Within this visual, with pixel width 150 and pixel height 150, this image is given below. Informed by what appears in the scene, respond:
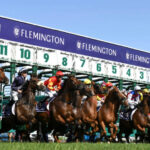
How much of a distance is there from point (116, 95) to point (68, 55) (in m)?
12.2

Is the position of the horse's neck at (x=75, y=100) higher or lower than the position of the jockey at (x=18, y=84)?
lower

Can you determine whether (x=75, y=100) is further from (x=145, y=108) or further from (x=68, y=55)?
(x=68, y=55)

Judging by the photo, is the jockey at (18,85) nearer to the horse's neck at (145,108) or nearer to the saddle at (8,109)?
the saddle at (8,109)

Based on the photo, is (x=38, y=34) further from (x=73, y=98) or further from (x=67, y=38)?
(x=73, y=98)

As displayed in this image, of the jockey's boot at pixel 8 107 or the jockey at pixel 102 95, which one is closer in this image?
the jockey's boot at pixel 8 107

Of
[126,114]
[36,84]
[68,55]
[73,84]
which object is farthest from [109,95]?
[68,55]

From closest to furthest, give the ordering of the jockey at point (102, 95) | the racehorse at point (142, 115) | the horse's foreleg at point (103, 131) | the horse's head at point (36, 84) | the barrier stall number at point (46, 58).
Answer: the horse's head at point (36, 84) → the horse's foreleg at point (103, 131) → the racehorse at point (142, 115) → the jockey at point (102, 95) → the barrier stall number at point (46, 58)

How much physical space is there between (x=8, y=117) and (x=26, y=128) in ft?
2.21

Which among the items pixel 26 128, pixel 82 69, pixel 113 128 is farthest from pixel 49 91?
pixel 82 69

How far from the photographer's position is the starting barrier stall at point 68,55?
2114cm

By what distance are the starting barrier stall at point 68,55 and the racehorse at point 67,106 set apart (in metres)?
10.1

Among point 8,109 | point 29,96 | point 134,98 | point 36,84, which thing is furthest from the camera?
point 134,98

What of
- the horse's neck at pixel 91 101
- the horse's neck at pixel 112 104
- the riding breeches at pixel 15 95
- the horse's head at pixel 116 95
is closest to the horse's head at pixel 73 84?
the riding breeches at pixel 15 95

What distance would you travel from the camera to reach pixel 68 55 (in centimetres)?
2445
